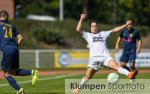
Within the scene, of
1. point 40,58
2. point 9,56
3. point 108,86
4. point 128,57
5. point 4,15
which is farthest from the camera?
point 40,58

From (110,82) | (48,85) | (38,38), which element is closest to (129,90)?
(110,82)

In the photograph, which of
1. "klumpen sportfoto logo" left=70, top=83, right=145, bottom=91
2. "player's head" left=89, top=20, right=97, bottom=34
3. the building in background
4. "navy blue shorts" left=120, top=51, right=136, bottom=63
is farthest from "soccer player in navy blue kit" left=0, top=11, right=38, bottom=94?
the building in background

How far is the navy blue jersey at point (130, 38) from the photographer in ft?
71.0

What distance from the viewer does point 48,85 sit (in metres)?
20.0

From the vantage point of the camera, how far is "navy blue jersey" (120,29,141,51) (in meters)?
21.6

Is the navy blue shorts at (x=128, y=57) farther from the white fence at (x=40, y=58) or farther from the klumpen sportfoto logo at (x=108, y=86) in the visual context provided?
the white fence at (x=40, y=58)

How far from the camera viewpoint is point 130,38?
2180 cm

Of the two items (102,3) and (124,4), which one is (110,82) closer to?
(124,4)

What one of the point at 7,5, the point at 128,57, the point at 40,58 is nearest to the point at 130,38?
the point at 128,57

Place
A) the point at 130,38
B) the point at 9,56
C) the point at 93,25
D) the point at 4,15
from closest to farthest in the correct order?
the point at 4,15, the point at 9,56, the point at 93,25, the point at 130,38

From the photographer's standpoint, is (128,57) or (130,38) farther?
(128,57)

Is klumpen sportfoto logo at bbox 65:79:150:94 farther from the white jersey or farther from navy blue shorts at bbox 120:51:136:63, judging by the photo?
navy blue shorts at bbox 120:51:136:63

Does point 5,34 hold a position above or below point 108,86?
above

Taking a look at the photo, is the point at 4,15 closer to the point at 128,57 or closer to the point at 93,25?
the point at 93,25
